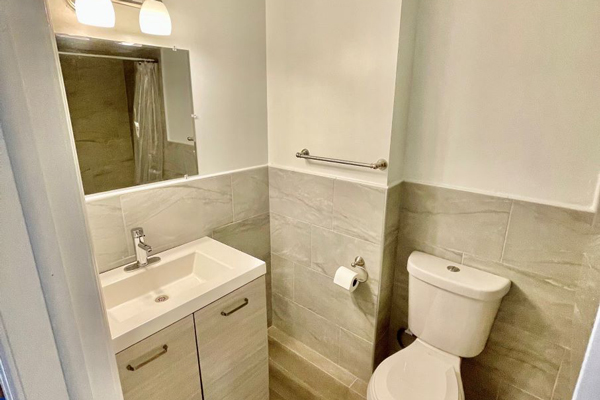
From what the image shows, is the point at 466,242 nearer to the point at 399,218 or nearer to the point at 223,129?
the point at 399,218

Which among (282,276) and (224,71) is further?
(282,276)

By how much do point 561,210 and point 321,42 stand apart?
1.28 meters

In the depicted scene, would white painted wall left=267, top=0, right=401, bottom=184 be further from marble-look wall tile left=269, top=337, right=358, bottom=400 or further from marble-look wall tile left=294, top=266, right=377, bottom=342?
marble-look wall tile left=269, top=337, right=358, bottom=400

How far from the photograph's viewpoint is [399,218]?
1706mm

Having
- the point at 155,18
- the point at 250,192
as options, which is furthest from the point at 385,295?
the point at 155,18

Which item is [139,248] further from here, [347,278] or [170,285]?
[347,278]

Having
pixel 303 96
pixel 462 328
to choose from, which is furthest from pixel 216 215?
pixel 462 328

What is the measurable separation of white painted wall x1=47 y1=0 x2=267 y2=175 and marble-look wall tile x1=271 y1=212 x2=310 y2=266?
41 cm

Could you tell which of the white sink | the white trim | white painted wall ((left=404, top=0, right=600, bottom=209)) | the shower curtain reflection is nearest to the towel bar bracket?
white painted wall ((left=404, top=0, right=600, bottom=209))

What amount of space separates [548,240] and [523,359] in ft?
1.92

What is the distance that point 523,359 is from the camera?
4.83 ft

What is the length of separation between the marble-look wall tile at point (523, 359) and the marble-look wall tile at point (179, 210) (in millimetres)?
1483

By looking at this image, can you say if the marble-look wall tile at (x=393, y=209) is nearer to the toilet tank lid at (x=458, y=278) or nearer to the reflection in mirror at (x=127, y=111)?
the toilet tank lid at (x=458, y=278)

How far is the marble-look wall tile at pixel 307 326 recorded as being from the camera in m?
1.97
